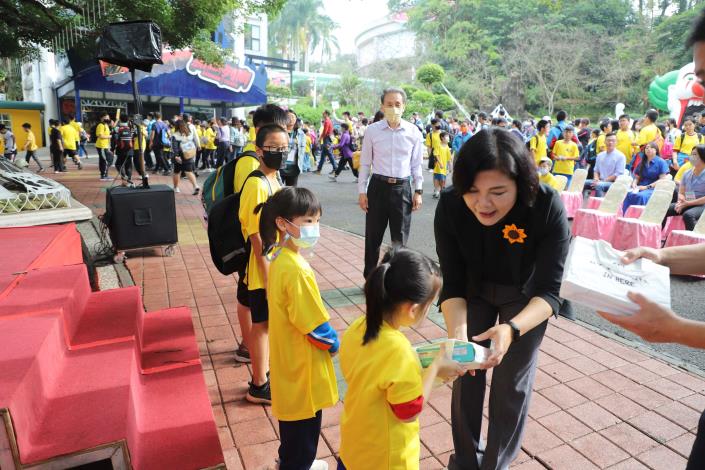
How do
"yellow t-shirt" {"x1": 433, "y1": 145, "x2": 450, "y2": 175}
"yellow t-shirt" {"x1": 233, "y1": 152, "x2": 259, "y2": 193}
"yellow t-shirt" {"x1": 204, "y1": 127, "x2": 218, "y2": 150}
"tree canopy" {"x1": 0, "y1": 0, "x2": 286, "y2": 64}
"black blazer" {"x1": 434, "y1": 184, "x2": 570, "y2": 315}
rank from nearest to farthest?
"black blazer" {"x1": 434, "y1": 184, "x2": 570, "y2": 315}
"yellow t-shirt" {"x1": 233, "y1": 152, "x2": 259, "y2": 193}
"tree canopy" {"x1": 0, "y1": 0, "x2": 286, "y2": 64}
"yellow t-shirt" {"x1": 433, "y1": 145, "x2": 450, "y2": 175}
"yellow t-shirt" {"x1": 204, "y1": 127, "x2": 218, "y2": 150}

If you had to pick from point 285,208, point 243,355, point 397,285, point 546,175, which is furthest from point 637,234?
point 397,285

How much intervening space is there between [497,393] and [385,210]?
2.63 metres

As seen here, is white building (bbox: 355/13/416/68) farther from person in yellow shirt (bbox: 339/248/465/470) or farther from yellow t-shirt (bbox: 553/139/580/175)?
person in yellow shirt (bbox: 339/248/465/470)

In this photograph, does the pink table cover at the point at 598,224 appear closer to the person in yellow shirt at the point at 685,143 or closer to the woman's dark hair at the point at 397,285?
the person in yellow shirt at the point at 685,143

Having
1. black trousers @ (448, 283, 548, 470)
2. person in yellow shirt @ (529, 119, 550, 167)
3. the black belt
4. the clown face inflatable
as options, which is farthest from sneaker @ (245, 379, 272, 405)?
the clown face inflatable

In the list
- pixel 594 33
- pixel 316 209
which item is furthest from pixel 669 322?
pixel 594 33

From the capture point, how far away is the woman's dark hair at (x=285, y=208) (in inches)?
84.3

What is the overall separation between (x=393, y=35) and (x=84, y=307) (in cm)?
6850

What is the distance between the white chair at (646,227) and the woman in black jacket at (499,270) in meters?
5.22

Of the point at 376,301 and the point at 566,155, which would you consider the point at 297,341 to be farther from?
the point at 566,155

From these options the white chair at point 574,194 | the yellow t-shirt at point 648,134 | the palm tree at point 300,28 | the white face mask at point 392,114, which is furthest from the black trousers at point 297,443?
the palm tree at point 300,28

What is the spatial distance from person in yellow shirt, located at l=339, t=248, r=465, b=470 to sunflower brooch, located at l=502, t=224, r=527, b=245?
47 cm

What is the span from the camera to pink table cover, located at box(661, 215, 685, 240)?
21.9ft

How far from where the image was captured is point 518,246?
6.36ft
